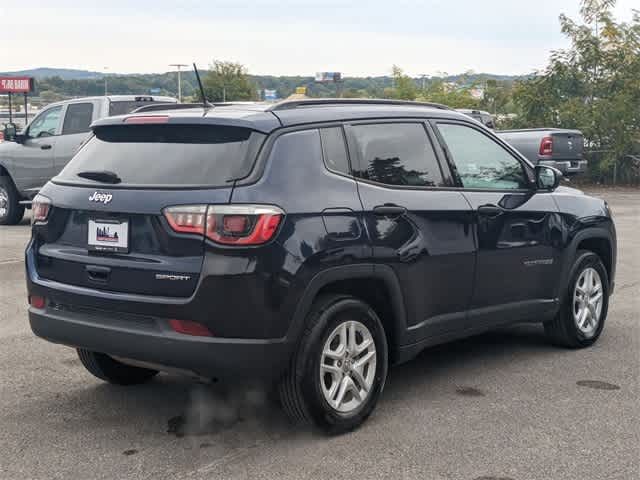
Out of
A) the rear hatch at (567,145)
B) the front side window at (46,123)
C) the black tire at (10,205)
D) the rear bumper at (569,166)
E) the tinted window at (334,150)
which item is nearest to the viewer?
the tinted window at (334,150)

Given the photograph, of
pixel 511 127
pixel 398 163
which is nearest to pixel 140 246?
pixel 398 163

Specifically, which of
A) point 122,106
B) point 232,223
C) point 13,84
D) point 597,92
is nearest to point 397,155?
point 232,223

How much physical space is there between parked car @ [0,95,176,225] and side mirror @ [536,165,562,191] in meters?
8.95

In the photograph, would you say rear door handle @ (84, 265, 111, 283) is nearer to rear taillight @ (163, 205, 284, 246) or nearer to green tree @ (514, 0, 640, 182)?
rear taillight @ (163, 205, 284, 246)

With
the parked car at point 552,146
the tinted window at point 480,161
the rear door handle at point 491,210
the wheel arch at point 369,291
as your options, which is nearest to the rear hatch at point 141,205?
the wheel arch at point 369,291

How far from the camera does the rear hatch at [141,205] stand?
4.41m

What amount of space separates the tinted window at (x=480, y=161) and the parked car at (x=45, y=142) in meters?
8.99

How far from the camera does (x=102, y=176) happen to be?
4.84 m

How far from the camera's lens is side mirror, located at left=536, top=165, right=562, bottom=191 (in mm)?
6430

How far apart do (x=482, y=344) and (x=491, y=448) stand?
2.37 meters

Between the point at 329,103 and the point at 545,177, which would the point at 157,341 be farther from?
the point at 545,177

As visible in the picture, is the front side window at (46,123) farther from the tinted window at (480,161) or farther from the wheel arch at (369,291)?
the wheel arch at (369,291)

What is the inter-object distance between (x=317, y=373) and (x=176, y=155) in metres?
1.28

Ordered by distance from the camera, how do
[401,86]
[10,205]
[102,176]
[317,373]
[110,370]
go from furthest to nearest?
1. [401,86]
2. [10,205]
3. [110,370]
4. [102,176]
5. [317,373]
